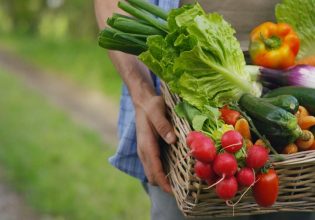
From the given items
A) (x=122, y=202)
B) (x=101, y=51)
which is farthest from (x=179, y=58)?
(x=101, y=51)

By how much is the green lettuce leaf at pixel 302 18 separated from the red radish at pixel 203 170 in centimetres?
72

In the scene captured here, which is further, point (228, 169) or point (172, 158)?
point (172, 158)

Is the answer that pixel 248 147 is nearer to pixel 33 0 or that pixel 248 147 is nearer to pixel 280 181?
pixel 280 181

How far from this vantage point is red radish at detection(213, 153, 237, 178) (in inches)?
71.4

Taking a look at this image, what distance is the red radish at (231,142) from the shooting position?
6.03 feet

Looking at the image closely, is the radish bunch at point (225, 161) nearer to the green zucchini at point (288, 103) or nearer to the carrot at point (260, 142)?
the carrot at point (260, 142)

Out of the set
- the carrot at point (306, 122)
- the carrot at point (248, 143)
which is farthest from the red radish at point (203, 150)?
the carrot at point (306, 122)

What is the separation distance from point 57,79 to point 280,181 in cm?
1064

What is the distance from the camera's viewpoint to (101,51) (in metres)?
14.0

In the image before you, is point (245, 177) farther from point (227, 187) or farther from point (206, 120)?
point (206, 120)

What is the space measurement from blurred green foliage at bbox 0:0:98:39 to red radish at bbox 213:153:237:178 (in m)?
14.3

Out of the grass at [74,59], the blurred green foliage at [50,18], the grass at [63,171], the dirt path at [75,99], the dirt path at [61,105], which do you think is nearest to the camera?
the grass at [63,171]

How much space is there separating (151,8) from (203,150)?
0.61 m

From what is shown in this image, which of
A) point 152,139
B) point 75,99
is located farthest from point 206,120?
point 75,99
